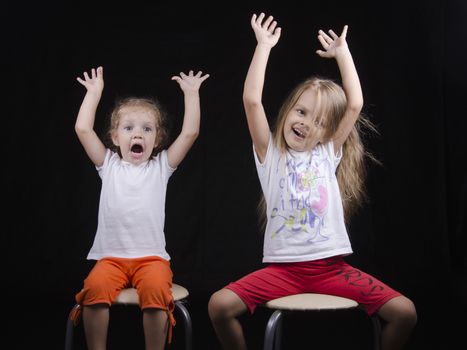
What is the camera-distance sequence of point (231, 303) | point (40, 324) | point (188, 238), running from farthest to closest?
point (188, 238), point (40, 324), point (231, 303)

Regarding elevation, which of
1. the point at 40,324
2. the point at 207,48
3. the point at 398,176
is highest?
the point at 207,48

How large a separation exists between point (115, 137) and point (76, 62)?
40.7 inches

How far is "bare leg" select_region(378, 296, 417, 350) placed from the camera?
2305mm

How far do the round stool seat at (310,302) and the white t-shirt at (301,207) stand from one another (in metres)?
0.14

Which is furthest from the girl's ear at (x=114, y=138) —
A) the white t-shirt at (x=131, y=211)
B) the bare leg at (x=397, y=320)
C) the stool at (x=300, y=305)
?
the bare leg at (x=397, y=320)

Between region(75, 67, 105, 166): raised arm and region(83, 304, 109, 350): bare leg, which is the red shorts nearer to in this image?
region(83, 304, 109, 350): bare leg

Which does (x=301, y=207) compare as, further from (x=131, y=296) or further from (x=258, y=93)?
(x=131, y=296)

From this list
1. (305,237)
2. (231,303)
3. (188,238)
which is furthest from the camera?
(188,238)

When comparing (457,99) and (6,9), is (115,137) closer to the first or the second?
(6,9)

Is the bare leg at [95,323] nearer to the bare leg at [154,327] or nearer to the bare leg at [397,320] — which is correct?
the bare leg at [154,327]

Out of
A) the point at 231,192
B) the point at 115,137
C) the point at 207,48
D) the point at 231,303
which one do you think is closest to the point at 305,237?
the point at 231,303

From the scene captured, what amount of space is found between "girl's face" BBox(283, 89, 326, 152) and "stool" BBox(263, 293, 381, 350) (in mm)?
513

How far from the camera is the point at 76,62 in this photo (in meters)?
3.71

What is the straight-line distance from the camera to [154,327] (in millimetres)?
2381
